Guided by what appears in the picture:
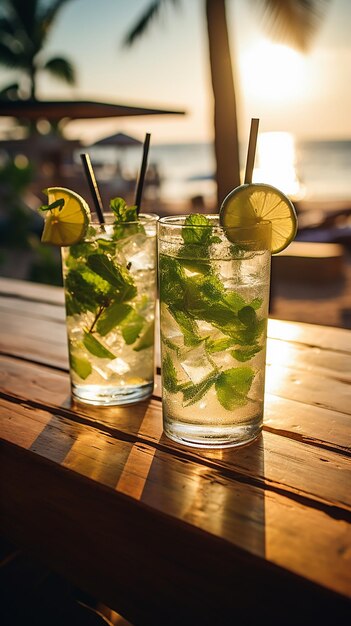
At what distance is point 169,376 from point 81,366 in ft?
0.81

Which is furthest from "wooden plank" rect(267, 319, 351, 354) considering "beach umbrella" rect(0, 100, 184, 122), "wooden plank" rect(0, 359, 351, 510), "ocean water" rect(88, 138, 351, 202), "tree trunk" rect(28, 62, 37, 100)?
"tree trunk" rect(28, 62, 37, 100)

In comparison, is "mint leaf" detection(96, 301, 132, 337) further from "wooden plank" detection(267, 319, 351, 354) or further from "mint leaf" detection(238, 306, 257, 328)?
"wooden plank" detection(267, 319, 351, 354)

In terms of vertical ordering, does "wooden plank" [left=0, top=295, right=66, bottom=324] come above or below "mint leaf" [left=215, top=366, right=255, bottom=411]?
below

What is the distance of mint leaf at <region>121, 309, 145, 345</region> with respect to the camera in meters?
1.24

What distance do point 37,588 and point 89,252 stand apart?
3.05 ft

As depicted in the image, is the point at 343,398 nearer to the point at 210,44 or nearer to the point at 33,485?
the point at 33,485

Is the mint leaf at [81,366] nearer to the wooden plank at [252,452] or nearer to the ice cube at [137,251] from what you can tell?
the wooden plank at [252,452]

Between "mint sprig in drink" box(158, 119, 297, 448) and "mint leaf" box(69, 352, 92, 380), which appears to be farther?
"mint leaf" box(69, 352, 92, 380)

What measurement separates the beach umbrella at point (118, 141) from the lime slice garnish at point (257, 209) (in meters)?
18.2

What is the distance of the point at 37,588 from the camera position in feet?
5.30

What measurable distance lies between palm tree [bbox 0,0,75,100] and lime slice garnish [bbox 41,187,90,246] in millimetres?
26018

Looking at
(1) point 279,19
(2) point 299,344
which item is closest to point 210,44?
(1) point 279,19

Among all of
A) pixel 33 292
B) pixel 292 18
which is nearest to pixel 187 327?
pixel 33 292

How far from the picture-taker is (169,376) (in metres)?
1.10
